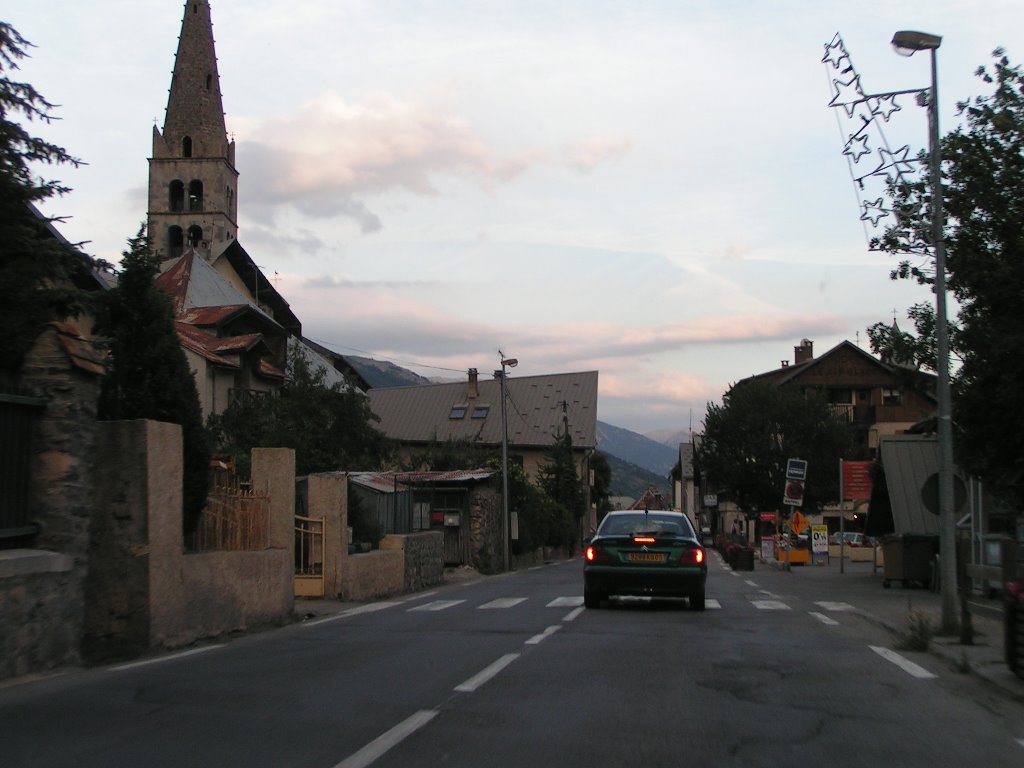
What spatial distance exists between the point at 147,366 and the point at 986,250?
565 inches

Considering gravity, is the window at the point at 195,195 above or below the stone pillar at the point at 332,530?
above

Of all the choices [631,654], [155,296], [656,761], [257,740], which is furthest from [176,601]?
[656,761]

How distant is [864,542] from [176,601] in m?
47.3

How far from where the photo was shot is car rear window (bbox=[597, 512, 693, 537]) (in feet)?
55.1

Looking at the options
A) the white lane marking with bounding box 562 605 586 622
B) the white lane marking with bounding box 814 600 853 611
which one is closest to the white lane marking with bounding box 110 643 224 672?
the white lane marking with bounding box 562 605 586 622

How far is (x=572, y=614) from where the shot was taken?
16.0m

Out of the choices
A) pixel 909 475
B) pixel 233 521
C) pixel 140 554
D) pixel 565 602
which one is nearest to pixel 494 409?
pixel 909 475

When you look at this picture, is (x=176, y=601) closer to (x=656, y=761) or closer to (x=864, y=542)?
(x=656, y=761)

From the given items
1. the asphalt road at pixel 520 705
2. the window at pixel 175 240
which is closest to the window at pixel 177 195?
the window at pixel 175 240

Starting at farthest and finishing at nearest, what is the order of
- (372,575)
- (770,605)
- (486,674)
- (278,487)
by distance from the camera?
(372,575) < (770,605) < (278,487) < (486,674)

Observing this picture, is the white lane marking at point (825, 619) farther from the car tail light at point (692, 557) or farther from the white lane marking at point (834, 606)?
the car tail light at point (692, 557)

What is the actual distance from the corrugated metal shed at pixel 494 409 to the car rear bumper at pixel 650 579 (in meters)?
60.8

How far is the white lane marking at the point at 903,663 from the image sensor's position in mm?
9883

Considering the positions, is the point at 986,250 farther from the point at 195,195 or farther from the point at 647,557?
the point at 195,195
